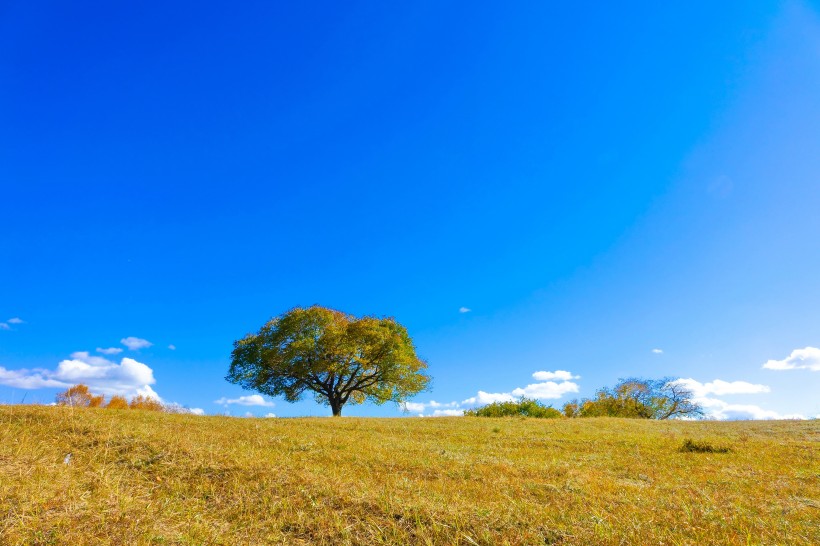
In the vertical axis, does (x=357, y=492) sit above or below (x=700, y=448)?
above

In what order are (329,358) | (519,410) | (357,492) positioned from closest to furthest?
(357,492), (329,358), (519,410)

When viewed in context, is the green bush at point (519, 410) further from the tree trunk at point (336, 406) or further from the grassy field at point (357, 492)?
the grassy field at point (357, 492)

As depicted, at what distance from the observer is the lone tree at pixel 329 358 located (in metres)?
39.4

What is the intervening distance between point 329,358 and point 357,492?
31.7 metres

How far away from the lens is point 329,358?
39.7m

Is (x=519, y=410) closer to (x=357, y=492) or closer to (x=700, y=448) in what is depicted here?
(x=700, y=448)

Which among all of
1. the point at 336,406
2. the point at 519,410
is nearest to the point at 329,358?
the point at 336,406

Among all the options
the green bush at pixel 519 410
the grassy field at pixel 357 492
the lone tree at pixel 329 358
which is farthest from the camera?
the green bush at pixel 519 410

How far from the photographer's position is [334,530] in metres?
7.40

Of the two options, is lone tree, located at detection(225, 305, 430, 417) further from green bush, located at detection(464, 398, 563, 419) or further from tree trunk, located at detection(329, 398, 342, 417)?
green bush, located at detection(464, 398, 563, 419)

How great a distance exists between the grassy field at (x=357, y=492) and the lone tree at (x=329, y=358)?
23.2m

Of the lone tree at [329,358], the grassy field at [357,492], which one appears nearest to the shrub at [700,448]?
the grassy field at [357,492]

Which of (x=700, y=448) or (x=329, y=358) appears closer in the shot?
(x=700, y=448)

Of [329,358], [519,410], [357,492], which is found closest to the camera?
[357,492]
